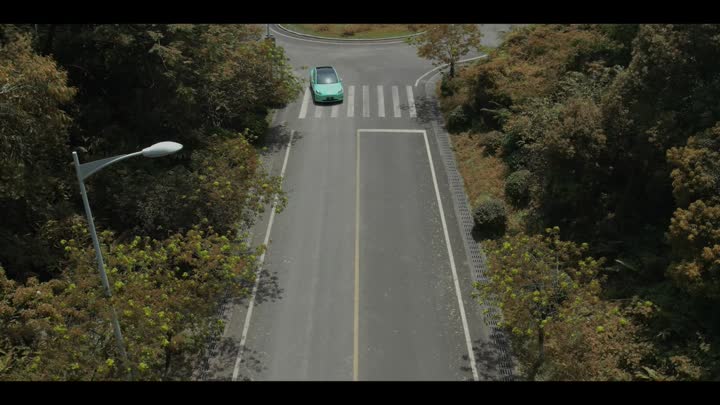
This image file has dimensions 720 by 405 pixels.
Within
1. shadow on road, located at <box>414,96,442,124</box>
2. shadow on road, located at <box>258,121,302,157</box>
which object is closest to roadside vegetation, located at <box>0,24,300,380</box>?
shadow on road, located at <box>258,121,302,157</box>

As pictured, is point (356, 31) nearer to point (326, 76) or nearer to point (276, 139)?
point (326, 76)

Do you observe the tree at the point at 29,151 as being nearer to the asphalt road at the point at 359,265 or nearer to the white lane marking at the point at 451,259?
the asphalt road at the point at 359,265

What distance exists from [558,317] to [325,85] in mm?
25032

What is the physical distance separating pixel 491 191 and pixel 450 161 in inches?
157

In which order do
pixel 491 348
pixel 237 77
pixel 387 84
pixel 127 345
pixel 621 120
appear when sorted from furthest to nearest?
pixel 387 84, pixel 237 77, pixel 621 120, pixel 491 348, pixel 127 345

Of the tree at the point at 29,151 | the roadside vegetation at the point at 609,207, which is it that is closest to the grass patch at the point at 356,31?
the roadside vegetation at the point at 609,207

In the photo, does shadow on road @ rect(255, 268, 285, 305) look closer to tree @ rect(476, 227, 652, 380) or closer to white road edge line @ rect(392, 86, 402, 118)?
tree @ rect(476, 227, 652, 380)

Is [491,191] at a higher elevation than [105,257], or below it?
below

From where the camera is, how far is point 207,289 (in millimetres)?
19047

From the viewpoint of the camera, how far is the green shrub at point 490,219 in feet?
88.5

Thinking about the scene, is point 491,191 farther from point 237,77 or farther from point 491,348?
point 237,77

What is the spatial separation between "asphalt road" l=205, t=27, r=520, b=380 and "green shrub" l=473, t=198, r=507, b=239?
1110 mm

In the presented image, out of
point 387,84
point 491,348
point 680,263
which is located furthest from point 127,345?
point 387,84

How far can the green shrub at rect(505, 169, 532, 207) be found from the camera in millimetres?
28406
